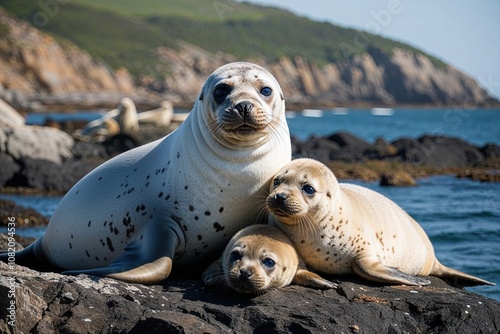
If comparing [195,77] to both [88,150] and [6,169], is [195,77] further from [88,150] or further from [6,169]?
[6,169]

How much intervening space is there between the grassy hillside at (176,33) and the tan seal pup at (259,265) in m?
123

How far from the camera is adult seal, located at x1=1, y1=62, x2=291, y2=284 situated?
6461 millimetres

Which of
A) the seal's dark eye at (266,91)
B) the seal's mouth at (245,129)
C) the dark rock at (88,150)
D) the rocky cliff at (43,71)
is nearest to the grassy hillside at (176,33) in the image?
the rocky cliff at (43,71)

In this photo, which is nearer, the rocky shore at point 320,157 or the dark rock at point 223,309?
the dark rock at point 223,309

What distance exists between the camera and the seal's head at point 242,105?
6.34 metres


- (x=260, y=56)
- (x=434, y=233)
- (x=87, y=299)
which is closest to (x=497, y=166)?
(x=434, y=233)

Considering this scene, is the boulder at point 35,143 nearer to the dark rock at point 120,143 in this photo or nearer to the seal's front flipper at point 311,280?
the dark rock at point 120,143

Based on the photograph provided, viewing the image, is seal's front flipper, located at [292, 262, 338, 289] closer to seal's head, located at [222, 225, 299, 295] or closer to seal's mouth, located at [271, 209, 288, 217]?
seal's head, located at [222, 225, 299, 295]

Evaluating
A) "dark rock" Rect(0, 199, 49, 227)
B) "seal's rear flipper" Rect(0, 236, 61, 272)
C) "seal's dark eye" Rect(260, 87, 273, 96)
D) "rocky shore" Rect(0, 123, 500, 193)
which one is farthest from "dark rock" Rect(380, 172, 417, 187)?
"seal's dark eye" Rect(260, 87, 273, 96)

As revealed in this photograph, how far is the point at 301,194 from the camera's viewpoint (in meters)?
6.43

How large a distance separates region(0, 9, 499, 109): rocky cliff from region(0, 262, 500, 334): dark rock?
7898 cm

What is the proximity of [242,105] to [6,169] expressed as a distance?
13697mm

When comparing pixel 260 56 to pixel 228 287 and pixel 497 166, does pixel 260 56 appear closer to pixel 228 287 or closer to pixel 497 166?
pixel 497 166

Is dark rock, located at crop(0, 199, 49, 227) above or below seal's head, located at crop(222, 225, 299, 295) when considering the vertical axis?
below
